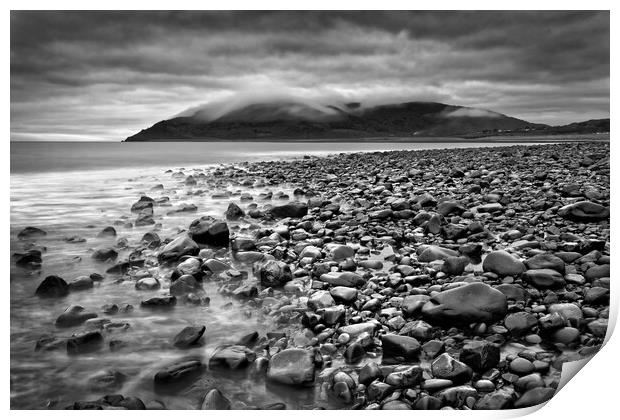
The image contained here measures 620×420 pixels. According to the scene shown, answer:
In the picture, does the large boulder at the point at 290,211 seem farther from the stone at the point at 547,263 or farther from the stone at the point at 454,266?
the stone at the point at 547,263

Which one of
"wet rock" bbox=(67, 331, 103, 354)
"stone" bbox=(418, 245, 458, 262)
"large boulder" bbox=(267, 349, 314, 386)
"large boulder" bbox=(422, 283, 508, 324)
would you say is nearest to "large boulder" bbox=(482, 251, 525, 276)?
"stone" bbox=(418, 245, 458, 262)

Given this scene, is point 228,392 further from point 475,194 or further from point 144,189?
point 144,189

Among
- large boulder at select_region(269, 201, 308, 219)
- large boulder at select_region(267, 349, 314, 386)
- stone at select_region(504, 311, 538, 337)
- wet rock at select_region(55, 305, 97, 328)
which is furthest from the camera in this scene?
large boulder at select_region(269, 201, 308, 219)

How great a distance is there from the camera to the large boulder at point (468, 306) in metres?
3.03

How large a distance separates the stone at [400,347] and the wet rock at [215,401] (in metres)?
1.00

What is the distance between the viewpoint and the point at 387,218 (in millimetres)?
6105

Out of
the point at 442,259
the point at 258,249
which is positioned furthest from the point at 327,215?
the point at 442,259

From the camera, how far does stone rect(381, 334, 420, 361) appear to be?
8.97 feet

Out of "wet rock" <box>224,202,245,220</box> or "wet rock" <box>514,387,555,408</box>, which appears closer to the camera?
"wet rock" <box>514,387,555,408</box>

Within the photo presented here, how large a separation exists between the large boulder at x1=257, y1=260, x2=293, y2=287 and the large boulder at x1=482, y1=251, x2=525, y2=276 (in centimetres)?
179

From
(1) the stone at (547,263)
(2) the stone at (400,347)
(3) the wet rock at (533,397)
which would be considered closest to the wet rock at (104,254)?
(2) the stone at (400,347)

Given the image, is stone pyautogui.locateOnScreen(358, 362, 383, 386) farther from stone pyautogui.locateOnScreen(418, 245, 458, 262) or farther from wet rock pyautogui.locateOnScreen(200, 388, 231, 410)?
stone pyautogui.locateOnScreen(418, 245, 458, 262)
